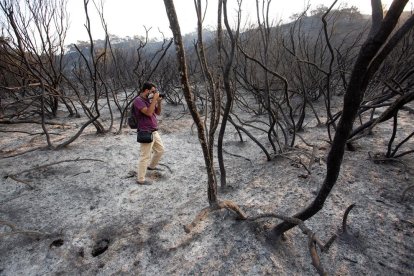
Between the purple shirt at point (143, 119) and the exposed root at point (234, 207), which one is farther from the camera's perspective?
the purple shirt at point (143, 119)

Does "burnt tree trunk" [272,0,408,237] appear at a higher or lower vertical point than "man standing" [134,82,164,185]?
higher

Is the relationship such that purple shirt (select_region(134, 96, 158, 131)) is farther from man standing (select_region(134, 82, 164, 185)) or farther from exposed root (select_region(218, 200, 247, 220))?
exposed root (select_region(218, 200, 247, 220))

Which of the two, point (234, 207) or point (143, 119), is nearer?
point (234, 207)

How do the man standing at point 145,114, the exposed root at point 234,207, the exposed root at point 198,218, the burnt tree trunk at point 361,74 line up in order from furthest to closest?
the man standing at point 145,114 < the exposed root at point 234,207 < the exposed root at point 198,218 < the burnt tree trunk at point 361,74

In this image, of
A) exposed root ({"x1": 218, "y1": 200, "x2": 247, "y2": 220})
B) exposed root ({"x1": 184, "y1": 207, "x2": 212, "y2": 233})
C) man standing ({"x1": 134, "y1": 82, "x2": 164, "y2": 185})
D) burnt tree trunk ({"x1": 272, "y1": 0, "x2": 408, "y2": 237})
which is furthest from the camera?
man standing ({"x1": 134, "y1": 82, "x2": 164, "y2": 185})

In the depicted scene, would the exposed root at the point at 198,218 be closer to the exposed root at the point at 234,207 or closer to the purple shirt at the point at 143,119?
the exposed root at the point at 234,207

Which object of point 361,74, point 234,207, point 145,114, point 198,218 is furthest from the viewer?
point 145,114

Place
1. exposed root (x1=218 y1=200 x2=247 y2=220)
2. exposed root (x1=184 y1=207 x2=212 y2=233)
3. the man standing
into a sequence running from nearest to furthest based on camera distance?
1. exposed root (x1=184 y1=207 x2=212 y2=233)
2. exposed root (x1=218 y1=200 x2=247 y2=220)
3. the man standing

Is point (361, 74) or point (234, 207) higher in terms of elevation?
point (361, 74)

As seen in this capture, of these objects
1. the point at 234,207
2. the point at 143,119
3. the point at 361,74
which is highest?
the point at 361,74

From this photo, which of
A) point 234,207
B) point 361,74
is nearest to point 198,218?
point 234,207

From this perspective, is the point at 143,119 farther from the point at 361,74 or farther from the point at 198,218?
the point at 361,74

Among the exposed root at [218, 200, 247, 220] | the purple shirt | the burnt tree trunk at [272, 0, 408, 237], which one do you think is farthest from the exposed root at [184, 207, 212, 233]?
the purple shirt

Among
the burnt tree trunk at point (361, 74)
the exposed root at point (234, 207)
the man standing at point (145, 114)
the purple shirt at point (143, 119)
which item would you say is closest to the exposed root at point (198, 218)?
the exposed root at point (234, 207)
